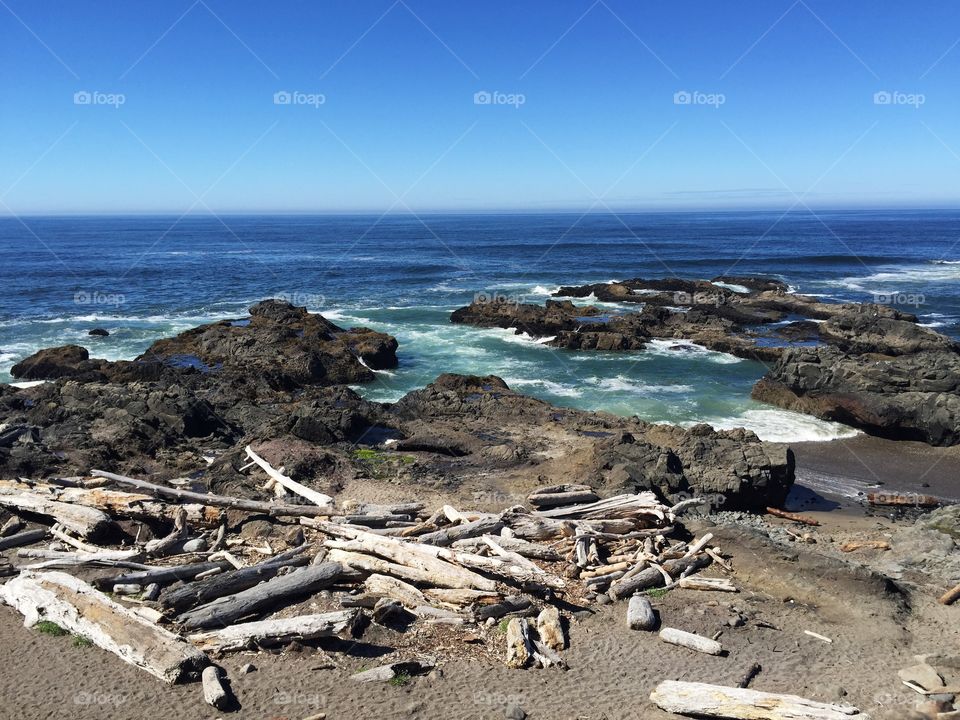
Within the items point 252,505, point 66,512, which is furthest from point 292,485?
point 66,512

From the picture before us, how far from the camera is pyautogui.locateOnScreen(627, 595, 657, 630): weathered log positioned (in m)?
10.8

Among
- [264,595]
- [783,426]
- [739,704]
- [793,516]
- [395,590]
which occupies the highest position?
[264,595]

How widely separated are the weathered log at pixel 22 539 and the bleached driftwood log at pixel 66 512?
405mm

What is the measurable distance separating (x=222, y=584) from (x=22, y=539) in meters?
4.61

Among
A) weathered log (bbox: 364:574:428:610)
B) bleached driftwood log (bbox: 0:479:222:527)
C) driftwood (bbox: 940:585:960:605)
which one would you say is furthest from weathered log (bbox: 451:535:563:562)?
driftwood (bbox: 940:585:960:605)

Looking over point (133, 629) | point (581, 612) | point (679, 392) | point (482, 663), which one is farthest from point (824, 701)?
point (679, 392)

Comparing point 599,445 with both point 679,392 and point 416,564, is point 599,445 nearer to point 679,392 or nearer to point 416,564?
point 416,564

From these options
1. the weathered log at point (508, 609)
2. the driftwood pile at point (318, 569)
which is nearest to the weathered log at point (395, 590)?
the driftwood pile at point (318, 569)

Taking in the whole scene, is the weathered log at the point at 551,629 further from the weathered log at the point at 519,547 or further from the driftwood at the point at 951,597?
the driftwood at the point at 951,597

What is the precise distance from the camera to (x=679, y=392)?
94.2 ft

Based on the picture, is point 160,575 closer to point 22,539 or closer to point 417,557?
point 22,539

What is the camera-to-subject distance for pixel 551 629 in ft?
34.2

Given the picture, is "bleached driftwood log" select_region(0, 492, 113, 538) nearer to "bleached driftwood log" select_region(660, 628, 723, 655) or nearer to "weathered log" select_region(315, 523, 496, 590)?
"weathered log" select_region(315, 523, 496, 590)

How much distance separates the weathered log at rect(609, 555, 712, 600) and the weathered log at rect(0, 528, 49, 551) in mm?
10332
